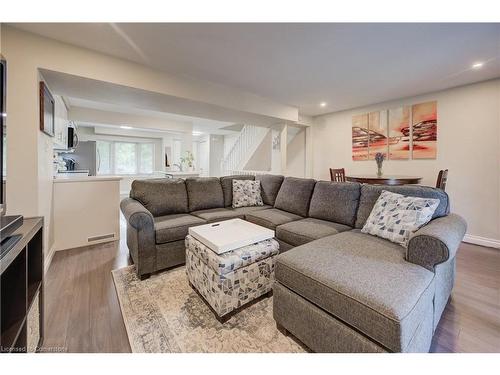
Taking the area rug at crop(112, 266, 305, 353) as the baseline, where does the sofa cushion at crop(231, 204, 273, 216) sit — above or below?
above

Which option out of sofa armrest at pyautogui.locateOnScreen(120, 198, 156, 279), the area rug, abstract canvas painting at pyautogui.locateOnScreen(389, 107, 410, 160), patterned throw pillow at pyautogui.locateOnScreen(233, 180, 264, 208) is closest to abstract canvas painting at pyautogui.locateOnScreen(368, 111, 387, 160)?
abstract canvas painting at pyautogui.locateOnScreen(389, 107, 410, 160)

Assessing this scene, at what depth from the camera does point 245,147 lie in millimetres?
6195

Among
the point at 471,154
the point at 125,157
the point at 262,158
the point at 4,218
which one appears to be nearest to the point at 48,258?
the point at 4,218

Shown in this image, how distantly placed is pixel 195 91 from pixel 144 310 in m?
2.65

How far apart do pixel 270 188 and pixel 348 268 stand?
2.12m

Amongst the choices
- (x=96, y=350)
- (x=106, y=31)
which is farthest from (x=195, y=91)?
(x=96, y=350)

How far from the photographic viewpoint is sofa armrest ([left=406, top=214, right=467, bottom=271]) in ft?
4.01

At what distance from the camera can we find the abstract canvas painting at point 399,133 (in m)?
3.78

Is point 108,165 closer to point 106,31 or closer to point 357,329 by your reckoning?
point 106,31

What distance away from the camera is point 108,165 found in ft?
24.6

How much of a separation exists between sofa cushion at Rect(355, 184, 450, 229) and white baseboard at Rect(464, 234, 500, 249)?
2204 mm

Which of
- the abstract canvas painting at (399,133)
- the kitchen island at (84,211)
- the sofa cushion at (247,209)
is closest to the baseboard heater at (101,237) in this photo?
the kitchen island at (84,211)

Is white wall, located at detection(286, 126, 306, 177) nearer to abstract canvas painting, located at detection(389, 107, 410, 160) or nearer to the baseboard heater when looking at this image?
abstract canvas painting, located at detection(389, 107, 410, 160)

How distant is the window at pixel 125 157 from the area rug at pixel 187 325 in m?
6.83
